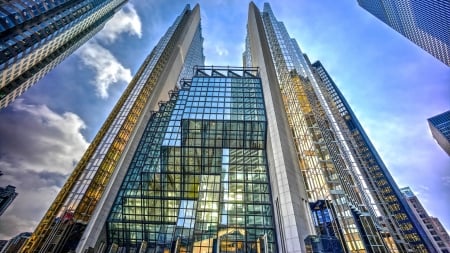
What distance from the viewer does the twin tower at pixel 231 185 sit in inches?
1232

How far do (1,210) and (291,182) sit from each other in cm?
16873

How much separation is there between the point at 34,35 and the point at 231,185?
73.7 metres

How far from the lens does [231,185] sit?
128 ft

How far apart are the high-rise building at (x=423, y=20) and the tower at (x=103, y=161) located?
354 ft

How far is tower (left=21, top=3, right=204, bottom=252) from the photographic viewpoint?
52.1 m

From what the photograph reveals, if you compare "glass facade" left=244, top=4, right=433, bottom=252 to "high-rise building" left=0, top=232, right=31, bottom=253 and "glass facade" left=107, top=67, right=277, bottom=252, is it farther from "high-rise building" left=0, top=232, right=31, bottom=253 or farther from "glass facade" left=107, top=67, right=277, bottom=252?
"high-rise building" left=0, top=232, right=31, bottom=253

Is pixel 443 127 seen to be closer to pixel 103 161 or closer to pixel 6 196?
pixel 103 161

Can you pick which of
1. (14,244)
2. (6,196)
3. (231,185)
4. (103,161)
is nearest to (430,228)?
(231,185)

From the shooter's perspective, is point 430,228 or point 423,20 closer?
point 423,20

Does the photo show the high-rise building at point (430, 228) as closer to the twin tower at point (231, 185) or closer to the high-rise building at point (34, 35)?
the twin tower at point (231, 185)

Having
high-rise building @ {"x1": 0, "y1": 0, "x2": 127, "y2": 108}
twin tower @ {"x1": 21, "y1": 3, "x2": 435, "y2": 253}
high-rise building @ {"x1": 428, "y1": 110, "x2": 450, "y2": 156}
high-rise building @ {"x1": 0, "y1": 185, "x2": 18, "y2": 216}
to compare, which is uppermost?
high-rise building @ {"x1": 428, "y1": 110, "x2": 450, "y2": 156}

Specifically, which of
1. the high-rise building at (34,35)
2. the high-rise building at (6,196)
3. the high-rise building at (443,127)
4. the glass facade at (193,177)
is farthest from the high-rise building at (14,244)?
the high-rise building at (443,127)

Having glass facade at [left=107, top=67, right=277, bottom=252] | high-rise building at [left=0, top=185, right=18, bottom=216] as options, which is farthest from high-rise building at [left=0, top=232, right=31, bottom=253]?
glass facade at [left=107, top=67, right=277, bottom=252]

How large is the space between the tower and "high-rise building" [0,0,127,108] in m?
30.0
